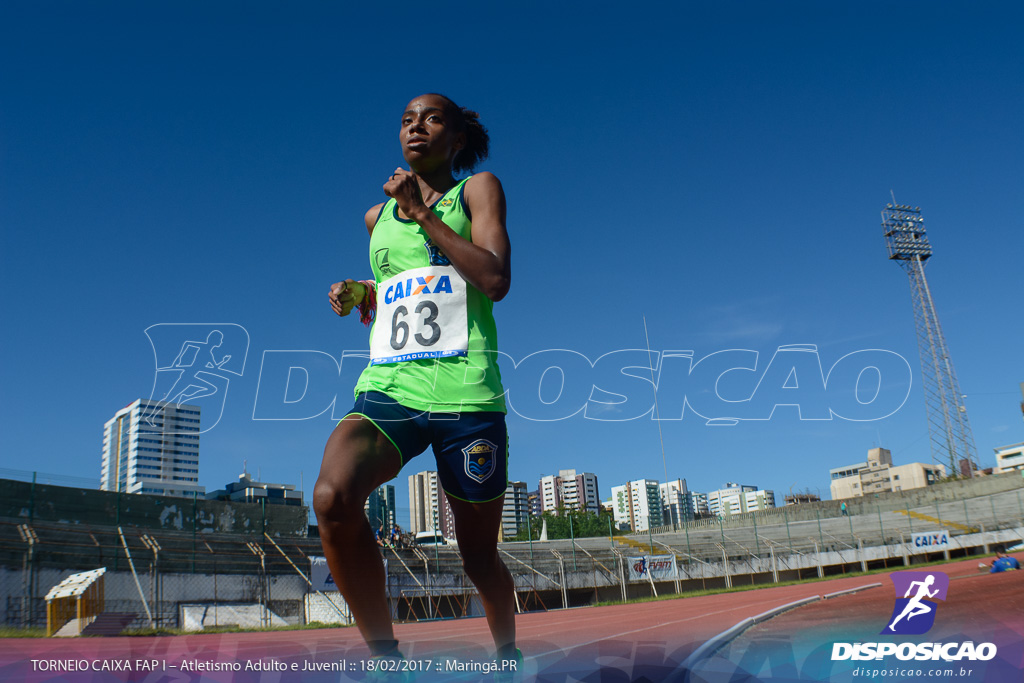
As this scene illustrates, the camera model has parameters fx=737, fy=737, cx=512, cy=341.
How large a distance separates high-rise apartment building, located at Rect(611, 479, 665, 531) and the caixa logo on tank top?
179005 millimetres

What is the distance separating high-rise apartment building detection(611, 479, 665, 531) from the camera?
594 feet

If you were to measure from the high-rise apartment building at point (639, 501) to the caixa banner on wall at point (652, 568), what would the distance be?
6156 inches

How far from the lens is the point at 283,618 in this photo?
1669 cm

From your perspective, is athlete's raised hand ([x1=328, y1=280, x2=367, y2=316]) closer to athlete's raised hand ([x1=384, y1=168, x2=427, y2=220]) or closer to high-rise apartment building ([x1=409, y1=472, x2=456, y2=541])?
athlete's raised hand ([x1=384, y1=168, x2=427, y2=220])

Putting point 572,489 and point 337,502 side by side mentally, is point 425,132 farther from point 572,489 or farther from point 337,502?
point 572,489

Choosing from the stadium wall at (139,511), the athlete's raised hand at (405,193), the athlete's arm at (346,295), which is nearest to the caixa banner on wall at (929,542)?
the stadium wall at (139,511)

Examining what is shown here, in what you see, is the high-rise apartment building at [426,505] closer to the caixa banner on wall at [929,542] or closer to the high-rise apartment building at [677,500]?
the high-rise apartment building at [677,500]

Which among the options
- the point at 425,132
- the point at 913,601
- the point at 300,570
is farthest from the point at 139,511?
the point at 913,601

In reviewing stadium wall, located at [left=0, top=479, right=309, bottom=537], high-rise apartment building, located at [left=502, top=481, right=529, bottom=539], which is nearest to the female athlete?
stadium wall, located at [left=0, top=479, right=309, bottom=537]

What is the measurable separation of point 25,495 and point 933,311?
49.5 meters

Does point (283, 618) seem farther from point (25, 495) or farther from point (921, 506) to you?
point (921, 506)

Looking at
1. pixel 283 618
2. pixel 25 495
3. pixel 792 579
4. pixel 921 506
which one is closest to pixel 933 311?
pixel 921 506

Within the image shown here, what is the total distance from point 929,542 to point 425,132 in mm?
36105

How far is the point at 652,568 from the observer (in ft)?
76.1
